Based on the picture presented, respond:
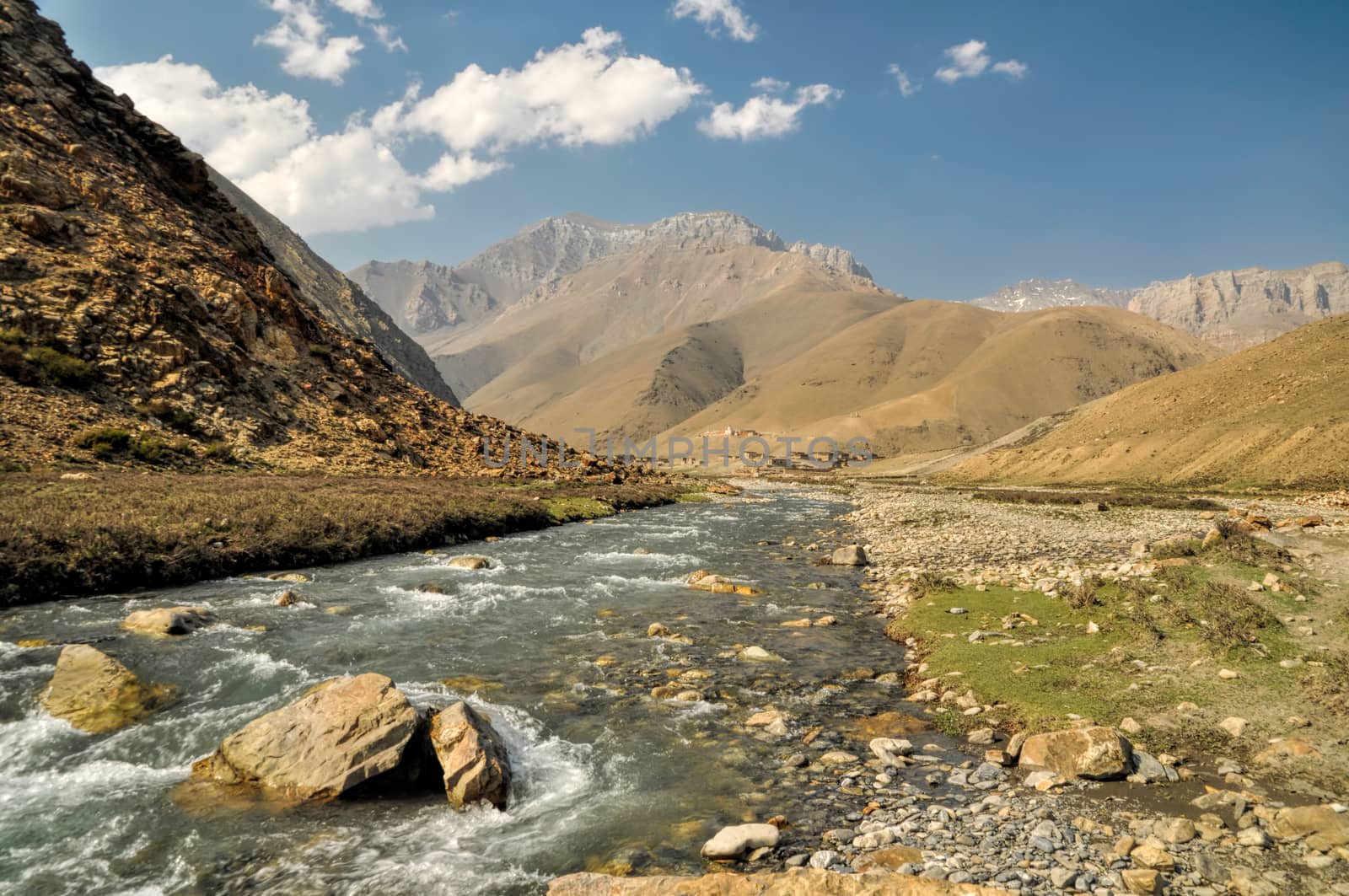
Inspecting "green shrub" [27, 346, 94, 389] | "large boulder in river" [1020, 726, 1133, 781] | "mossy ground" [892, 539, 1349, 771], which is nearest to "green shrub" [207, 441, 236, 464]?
"green shrub" [27, 346, 94, 389]

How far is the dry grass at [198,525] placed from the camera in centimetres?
1869

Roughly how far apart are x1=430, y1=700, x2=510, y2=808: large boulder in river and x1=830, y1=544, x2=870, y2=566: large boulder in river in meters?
19.6

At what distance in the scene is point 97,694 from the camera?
11.2 meters

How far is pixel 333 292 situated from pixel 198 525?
136403mm

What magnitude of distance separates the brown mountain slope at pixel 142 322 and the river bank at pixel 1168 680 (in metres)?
38.0

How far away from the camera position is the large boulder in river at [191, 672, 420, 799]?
8.95m

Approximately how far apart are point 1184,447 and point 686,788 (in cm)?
8439

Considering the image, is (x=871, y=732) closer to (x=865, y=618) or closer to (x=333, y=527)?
(x=865, y=618)

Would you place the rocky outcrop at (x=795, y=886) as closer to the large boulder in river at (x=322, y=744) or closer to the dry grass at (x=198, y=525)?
the large boulder in river at (x=322, y=744)

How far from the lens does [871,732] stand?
11031 millimetres

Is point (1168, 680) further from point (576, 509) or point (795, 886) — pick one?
point (576, 509)

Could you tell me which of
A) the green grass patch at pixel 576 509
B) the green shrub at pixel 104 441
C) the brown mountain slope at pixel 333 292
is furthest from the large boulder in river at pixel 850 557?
the brown mountain slope at pixel 333 292

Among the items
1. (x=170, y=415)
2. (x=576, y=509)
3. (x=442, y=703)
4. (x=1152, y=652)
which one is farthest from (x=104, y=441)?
(x=1152, y=652)

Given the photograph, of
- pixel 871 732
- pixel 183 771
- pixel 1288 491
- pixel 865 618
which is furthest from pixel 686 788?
pixel 1288 491
